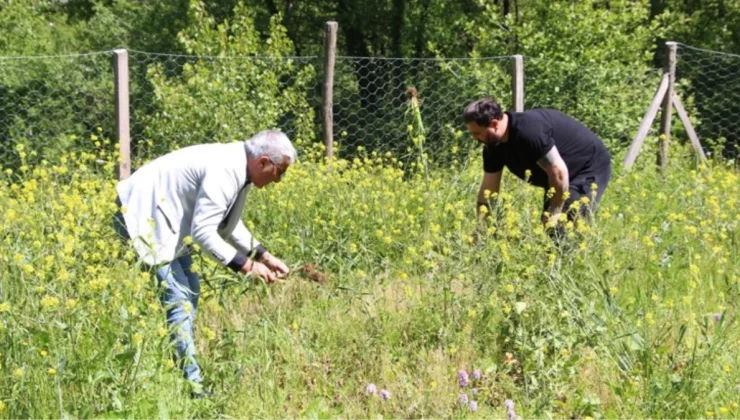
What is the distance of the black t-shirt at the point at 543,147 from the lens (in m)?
4.61

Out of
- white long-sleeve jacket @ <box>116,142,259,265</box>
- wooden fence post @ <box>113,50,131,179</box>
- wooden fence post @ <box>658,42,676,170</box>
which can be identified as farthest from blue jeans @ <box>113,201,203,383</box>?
wooden fence post @ <box>658,42,676,170</box>

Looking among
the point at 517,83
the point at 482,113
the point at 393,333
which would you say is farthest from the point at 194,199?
the point at 517,83

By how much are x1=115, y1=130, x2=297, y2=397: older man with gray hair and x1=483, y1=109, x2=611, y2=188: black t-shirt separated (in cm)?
149

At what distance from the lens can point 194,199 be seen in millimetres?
3855

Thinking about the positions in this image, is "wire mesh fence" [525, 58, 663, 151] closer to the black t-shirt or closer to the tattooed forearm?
the black t-shirt

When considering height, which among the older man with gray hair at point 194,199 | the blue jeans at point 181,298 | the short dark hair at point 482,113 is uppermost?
the short dark hair at point 482,113

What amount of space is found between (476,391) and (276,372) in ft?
3.11

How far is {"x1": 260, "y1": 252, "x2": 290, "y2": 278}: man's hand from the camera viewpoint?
3996 millimetres

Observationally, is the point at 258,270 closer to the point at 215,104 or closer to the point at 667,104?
the point at 215,104

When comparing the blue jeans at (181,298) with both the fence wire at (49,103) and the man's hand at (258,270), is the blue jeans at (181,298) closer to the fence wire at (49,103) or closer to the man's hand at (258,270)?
the man's hand at (258,270)

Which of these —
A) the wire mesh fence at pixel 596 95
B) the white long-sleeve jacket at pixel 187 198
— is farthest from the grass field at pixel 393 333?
the wire mesh fence at pixel 596 95

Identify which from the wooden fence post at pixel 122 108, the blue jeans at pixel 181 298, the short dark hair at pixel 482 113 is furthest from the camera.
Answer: the wooden fence post at pixel 122 108

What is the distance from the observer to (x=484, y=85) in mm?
10625

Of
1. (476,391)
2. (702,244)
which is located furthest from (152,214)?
(702,244)
